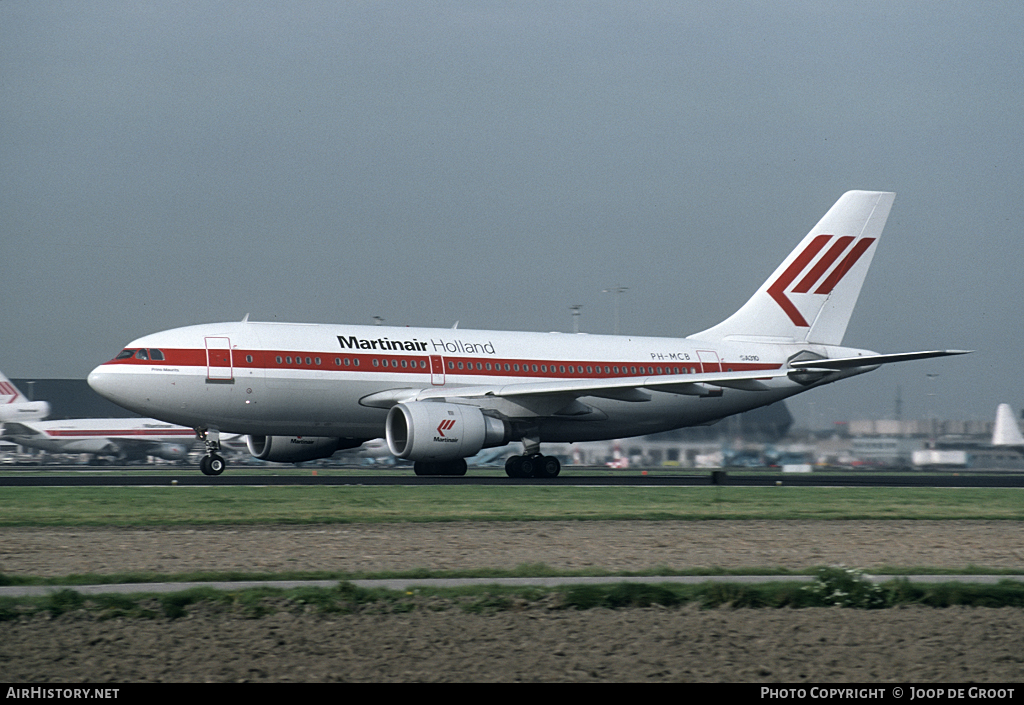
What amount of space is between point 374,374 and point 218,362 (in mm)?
4508

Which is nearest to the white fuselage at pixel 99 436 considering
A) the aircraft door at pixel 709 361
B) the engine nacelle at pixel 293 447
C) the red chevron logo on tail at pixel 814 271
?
the engine nacelle at pixel 293 447

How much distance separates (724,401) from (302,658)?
106 feet

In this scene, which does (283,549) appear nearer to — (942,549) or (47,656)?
(47,656)

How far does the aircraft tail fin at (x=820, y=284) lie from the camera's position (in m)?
42.0

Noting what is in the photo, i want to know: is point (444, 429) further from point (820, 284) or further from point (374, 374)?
point (820, 284)

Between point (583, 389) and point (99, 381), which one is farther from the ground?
point (99, 381)

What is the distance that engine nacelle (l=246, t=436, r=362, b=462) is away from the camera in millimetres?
37375

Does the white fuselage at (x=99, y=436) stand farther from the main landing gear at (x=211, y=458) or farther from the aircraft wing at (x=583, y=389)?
the aircraft wing at (x=583, y=389)

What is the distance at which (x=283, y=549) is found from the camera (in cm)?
1705

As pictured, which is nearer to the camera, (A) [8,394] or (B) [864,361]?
(B) [864,361]

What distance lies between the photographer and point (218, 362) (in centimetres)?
3303

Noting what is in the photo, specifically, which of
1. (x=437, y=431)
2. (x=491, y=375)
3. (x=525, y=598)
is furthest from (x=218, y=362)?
(x=525, y=598)

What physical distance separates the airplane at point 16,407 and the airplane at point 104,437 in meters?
1.40

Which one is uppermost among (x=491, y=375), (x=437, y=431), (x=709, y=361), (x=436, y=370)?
(x=709, y=361)
